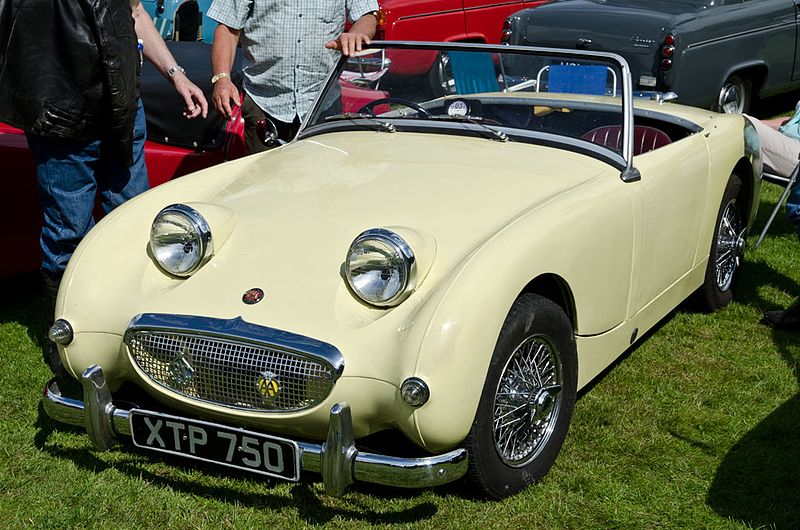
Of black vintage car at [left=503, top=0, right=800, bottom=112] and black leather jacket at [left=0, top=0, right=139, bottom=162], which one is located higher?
black leather jacket at [left=0, top=0, right=139, bottom=162]

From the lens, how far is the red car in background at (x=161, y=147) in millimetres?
4766

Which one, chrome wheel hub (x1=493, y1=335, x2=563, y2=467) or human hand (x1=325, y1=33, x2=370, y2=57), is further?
human hand (x1=325, y1=33, x2=370, y2=57)

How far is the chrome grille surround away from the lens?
2.93 m

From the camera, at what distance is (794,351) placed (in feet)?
15.1

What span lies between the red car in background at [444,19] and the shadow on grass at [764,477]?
5395 millimetres

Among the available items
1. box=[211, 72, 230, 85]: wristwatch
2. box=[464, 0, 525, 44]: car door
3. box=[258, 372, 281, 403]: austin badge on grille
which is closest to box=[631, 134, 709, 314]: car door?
box=[258, 372, 281, 403]: austin badge on grille

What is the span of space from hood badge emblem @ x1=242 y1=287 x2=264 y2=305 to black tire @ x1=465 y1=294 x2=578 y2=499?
2.49 ft

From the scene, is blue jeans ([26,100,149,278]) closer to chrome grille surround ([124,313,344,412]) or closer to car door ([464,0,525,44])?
chrome grille surround ([124,313,344,412])

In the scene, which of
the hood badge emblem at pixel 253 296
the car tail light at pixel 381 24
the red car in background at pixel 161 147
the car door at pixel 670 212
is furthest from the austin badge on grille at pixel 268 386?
the car tail light at pixel 381 24

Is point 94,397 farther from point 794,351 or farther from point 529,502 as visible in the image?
point 794,351

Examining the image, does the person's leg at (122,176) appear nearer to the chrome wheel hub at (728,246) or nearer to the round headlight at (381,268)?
the round headlight at (381,268)

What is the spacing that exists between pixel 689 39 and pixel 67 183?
217 inches

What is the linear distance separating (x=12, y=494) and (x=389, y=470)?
1.43 meters

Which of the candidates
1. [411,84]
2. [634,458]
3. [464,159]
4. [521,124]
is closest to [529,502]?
[634,458]
